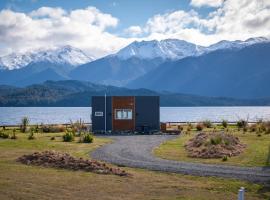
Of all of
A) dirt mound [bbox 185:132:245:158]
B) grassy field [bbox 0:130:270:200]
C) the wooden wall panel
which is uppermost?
the wooden wall panel

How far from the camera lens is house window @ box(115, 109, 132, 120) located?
51844 millimetres

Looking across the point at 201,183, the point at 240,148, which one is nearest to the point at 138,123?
the point at 240,148

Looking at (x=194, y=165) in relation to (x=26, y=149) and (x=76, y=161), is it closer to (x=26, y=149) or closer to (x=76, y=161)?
(x=76, y=161)

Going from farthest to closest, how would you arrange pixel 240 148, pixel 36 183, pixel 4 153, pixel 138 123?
pixel 138 123
pixel 240 148
pixel 4 153
pixel 36 183

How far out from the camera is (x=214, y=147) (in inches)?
1161

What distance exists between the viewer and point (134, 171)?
21766 millimetres

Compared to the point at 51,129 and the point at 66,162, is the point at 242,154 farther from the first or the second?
the point at 51,129

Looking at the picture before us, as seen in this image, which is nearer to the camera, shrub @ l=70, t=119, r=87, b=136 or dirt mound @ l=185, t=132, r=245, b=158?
dirt mound @ l=185, t=132, r=245, b=158

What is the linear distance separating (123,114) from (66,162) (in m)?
29.2

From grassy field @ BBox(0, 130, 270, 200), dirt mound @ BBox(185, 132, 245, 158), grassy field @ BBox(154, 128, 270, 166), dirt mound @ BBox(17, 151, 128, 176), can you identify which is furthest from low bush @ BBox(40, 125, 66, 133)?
grassy field @ BBox(0, 130, 270, 200)

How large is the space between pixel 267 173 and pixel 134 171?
6.33 meters

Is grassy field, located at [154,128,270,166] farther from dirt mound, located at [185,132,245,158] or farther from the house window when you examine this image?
the house window

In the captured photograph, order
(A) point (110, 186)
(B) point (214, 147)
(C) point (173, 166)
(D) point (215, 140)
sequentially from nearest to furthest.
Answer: (A) point (110, 186) < (C) point (173, 166) < (B) point (214, 147) < (D) point (215, 140)

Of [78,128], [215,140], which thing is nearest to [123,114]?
[78,128]
